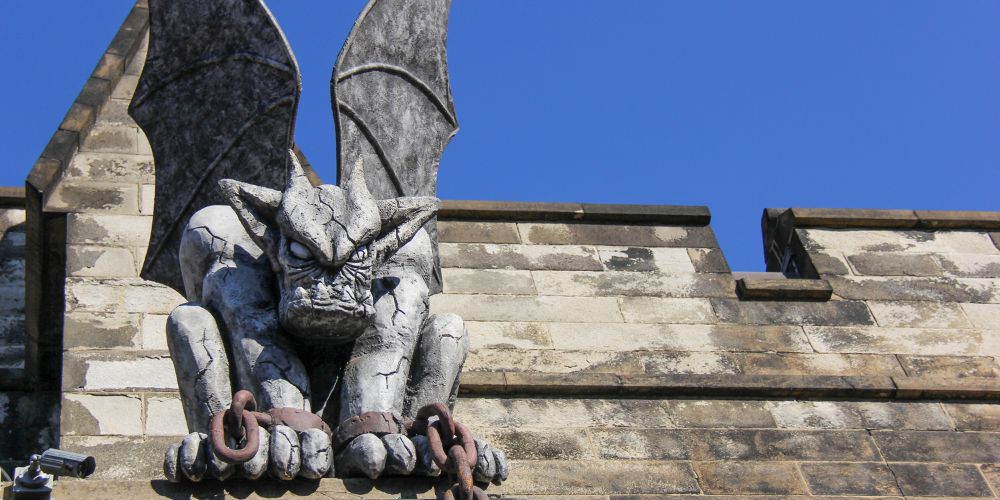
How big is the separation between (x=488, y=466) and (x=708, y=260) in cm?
463

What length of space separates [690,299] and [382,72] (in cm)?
309

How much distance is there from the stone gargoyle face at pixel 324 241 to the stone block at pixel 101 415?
2199mm

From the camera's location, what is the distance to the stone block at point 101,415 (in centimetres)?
823

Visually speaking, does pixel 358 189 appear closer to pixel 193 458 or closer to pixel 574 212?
pixel 193 458

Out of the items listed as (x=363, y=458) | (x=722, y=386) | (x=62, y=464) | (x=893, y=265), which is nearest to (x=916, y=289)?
(x=893, y=265)

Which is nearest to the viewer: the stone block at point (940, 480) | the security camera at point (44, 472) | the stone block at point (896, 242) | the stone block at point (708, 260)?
the security camera at point (44, 472)

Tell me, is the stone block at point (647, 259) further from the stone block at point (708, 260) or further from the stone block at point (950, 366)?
the stone block at point (950, 366)

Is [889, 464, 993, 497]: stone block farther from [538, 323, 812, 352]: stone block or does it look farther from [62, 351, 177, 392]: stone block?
[62, 351, 177, 392]: stone block

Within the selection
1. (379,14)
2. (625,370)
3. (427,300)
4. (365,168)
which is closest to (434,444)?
(427,300)

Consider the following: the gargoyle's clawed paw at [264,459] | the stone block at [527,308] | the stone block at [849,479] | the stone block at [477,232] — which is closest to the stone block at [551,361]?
the stone block at [527,308]

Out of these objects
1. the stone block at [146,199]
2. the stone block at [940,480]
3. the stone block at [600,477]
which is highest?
the stone block at [146,199]

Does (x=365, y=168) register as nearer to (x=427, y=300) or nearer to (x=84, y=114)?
(x=427, y=300)

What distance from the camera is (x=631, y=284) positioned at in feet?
32.9

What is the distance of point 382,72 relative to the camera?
735 centimetres
